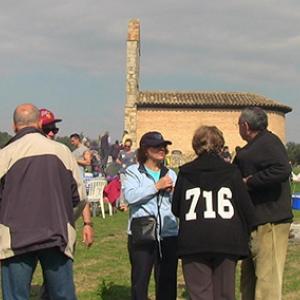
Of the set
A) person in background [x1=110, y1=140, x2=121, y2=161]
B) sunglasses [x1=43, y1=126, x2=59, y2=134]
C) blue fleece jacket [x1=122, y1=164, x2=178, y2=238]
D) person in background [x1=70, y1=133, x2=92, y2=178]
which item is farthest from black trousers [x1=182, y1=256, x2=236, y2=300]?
person in background [x1=110, y1=140, x2=121, y2=161]

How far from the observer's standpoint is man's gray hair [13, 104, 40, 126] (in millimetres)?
4594

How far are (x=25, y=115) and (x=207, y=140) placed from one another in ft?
4.53

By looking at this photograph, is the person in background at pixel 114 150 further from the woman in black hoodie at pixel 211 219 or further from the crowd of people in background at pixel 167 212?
the woman in black hoodie at pixel 211 219

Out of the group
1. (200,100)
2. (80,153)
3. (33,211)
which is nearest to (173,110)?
(200,100)

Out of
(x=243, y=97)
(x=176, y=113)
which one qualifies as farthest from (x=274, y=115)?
(x=176, y=113)

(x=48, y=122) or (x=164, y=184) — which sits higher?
(x=48, y=122)

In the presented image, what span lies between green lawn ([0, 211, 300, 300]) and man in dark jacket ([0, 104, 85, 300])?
2.42 meters

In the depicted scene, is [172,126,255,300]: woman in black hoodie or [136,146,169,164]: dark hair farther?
[136,146,169,164]: dark hair

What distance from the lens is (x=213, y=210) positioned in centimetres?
463

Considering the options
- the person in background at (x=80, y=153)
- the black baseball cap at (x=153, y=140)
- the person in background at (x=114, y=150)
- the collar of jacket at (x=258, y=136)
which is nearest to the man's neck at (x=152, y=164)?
the black baseball cap at (x=153, y=140)

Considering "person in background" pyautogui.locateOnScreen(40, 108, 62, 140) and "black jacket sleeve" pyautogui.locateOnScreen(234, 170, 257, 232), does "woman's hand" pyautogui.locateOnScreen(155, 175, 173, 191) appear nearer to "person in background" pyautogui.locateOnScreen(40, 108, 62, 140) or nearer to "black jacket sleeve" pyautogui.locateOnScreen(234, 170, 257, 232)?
"black jacket sleeve" pyautogui.locateOnScreen(234, 170, 257, 232)

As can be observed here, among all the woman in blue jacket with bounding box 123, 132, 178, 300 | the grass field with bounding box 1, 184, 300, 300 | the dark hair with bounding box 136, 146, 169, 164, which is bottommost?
the grass field with bounding box 1, 184, 300, 300

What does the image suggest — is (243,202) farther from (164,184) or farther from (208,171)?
(164,184)

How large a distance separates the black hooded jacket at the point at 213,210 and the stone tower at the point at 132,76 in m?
44.8
